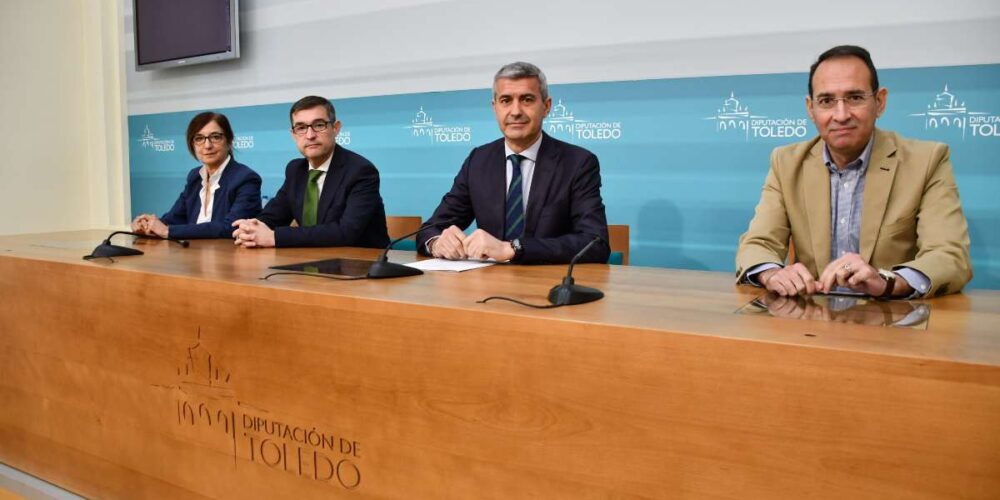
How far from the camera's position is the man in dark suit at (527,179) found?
245cm

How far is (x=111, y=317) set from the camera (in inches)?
71.6

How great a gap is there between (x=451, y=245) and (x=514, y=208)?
498mm

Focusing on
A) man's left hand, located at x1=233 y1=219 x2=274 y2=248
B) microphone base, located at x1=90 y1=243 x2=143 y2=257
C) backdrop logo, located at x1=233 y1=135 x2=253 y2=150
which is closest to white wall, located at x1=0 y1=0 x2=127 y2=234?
backdrop logo, located at x1=233 y1=135 x2=253 y2=150

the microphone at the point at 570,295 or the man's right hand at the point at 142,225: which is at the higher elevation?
the microphone at the point at 570,295

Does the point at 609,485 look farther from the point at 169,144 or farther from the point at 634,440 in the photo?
the point at 169,144

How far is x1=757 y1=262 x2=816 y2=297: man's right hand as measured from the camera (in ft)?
4.79

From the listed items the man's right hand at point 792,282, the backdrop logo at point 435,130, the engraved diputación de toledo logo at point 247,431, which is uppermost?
the backdrop logo at point 435,130

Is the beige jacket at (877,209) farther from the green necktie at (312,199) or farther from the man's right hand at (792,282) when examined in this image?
the green necktie at (312,199)

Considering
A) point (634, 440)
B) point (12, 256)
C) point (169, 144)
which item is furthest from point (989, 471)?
point (169, 144)

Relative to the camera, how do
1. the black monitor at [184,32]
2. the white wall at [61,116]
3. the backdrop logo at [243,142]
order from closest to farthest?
the black monitor at [184,32] → the backdrop logo at [243,142] → the white wall at [61,116]

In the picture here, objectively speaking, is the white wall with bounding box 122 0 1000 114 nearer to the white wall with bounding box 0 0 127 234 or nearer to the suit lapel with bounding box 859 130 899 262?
the white wall with bounding box 0 0 127 234

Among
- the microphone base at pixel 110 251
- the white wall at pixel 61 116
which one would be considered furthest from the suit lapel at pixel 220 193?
the white wall at pixel 61 116

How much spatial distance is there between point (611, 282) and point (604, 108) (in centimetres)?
208

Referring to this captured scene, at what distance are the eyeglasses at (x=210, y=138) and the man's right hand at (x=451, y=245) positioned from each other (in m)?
1.60
